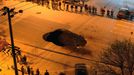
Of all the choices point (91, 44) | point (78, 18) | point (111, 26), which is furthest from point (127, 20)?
point (91, 44)

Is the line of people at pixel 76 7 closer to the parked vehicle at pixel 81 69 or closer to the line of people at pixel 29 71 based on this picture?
the parked vehicle at pixel 81 69

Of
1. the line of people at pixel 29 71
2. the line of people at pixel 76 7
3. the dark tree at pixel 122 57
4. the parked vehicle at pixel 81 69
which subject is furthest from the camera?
the line of people at pixel 76 7

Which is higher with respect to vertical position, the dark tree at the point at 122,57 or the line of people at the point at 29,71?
the dark tree at the point at 122,57

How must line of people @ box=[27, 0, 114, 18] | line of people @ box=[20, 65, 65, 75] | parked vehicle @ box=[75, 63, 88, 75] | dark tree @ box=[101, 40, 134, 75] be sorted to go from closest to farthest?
dark tree @ box=[101, 40, 134, 75] < line of people @ box=[20, 65, 65, 75] < parked vehicle @ box=[75, 63, 88, 75] < line of people @ box=[27, 0, 114, 18]

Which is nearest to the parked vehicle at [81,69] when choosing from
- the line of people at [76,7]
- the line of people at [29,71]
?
the line of people at [29,71]

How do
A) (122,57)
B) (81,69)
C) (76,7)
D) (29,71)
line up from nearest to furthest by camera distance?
(122,57) → (29,71) → (81,69) → (76,7)

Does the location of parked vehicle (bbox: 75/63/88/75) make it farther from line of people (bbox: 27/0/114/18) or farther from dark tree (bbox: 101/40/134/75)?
line of people (bbox: 27/0/114/18)

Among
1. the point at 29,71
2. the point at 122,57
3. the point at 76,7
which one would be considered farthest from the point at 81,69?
the point at 76,7

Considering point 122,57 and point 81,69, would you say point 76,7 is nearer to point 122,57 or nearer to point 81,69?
point 81,69

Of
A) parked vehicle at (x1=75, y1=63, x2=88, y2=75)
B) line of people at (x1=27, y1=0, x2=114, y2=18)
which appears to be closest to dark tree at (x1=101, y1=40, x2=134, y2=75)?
parked vehicle at (x1=75, y1=63, x2=88, y2=75)

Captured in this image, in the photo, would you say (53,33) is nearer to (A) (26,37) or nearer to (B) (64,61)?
(A) (26,37)

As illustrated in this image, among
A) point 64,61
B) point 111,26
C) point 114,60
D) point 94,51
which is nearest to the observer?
point 114,60
